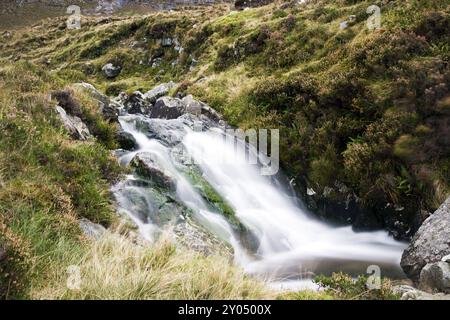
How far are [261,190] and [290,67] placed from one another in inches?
289

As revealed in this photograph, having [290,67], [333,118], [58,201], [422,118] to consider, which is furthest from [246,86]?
[58,201]

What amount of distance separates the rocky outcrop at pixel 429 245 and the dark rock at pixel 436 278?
1.14m

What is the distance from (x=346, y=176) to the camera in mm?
12734

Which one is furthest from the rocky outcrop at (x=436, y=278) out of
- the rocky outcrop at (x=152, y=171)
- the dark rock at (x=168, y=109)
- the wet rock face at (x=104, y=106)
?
the dark rock at (x=168, y=109)

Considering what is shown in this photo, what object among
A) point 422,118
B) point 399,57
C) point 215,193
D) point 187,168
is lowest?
point 215,193

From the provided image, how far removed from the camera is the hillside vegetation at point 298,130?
6320 millimetres

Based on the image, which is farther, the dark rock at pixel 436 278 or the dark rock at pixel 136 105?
the dark rock at pixel 136 105

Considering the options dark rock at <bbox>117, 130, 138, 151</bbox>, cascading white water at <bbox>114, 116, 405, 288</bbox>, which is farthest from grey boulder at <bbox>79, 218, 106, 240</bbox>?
dark rock at <bbox>117, 130, 138, 151</bbox>

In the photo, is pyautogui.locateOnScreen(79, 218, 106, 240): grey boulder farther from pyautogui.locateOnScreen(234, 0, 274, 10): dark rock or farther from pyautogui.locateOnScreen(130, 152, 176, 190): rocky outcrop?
pyautogui.locateOnScreen(234, 0, 274, 10): dark rock

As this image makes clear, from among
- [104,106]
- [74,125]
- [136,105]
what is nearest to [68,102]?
[74,125]

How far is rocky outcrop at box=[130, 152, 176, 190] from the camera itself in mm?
11477

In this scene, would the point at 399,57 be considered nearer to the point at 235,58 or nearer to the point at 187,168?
the point at 187,168

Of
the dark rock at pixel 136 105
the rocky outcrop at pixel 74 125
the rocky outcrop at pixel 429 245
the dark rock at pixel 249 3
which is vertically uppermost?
the dark rock at pixel 249 3

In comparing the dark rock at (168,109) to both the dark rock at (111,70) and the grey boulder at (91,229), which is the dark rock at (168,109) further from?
the dark rock at (111,70)
